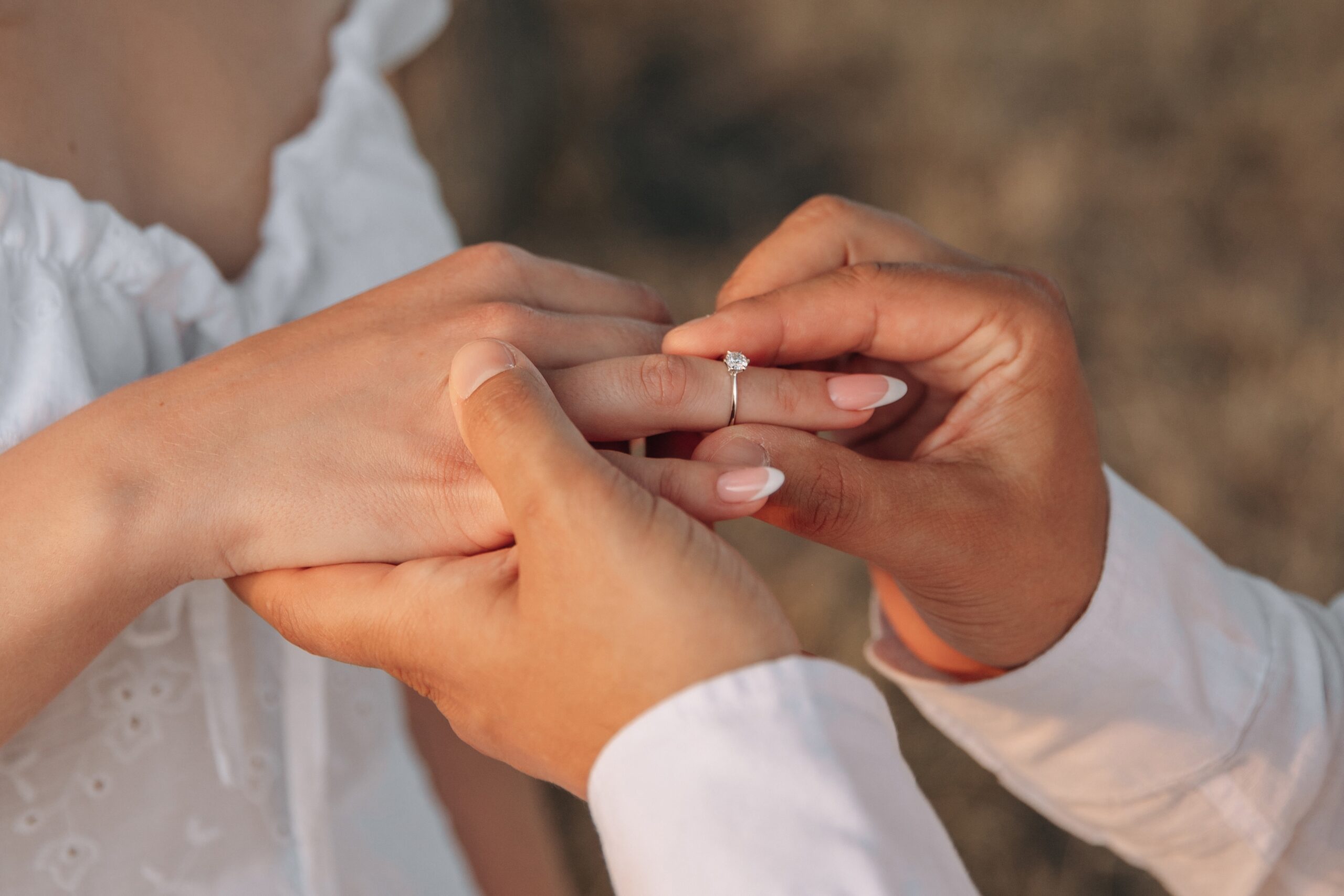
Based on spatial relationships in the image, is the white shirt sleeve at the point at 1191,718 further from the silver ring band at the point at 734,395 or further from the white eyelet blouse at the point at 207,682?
the white eyelet blouse at the point at 207,682

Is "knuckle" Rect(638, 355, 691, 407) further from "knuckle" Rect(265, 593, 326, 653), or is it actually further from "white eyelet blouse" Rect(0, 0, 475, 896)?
"white eyelet blouse" Rect(0, 0, 475, 896)

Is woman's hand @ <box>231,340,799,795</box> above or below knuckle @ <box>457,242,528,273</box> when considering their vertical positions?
below

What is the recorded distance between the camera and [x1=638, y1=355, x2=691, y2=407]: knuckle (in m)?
0.75

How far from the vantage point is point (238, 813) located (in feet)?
2.79

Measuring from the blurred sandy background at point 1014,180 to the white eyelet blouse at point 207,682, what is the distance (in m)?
0.99

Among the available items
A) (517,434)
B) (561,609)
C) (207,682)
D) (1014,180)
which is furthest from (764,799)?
(1014,180)

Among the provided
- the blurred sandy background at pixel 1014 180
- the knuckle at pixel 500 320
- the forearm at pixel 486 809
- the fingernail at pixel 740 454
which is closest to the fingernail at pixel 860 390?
the fingernail at pixel 740 454

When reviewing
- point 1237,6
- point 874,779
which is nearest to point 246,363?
point 874,779

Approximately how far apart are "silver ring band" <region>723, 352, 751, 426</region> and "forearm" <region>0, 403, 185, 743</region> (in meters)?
0.44

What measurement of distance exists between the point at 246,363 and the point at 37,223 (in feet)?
0.62

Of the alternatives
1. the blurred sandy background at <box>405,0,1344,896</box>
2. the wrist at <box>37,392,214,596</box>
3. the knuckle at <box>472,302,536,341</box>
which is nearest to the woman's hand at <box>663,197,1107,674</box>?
the knuckle at <box>472,302,536,341</box>

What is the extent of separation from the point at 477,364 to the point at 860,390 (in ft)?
1.07

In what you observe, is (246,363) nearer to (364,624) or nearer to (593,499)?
(364,624)

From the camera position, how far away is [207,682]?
83 centimetres
